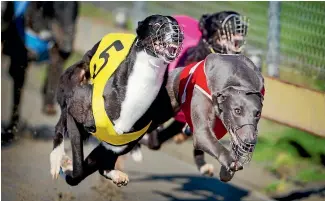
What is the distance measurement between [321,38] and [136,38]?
3069 millimetres

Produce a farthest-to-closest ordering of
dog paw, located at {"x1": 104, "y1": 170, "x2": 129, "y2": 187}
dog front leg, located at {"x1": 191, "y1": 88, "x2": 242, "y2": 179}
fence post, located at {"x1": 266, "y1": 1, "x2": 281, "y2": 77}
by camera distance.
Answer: fence post, located at {"x1": 266, "y1": 1, "x2": 281, "y2": 77}
dog paw, located at {"x1": 104, "y1": 170, "x2": 129, "y2": 187}
dog front leg, located at {"x1": 191, "y1": 88, "x2": 242, "y2": 179}

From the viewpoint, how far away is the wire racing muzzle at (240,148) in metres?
4.84

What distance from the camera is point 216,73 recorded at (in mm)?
5082

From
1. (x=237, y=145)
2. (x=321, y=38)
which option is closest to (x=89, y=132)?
(x=237, y=145)

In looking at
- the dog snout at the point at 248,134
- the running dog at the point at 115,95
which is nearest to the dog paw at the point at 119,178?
the running dog at the point at 115,95

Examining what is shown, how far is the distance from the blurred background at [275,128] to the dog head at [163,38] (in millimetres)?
1749

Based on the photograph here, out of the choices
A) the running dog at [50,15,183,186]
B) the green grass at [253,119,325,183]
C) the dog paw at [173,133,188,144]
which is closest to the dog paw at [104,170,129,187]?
the running dog at [50,15,183,186]

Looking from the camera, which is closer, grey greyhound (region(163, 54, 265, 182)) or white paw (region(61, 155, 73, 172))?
grey greyhound (region(163, 54, 265, 182))

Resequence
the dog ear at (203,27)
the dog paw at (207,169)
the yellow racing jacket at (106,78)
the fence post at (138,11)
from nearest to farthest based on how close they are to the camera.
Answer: the yellow racing jacket at (106,78) → the dog ear at (203,27) → the dog paw at (207,169) → the fence post at (138,11)

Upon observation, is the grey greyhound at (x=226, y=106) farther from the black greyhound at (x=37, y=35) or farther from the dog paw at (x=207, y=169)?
the black greyhound at (x=37, y=35)

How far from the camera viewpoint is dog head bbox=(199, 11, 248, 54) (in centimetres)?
612

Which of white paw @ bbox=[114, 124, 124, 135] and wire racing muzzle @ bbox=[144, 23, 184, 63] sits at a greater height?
wire racing muzzle @ bbox=[144, 23, 184, 63]

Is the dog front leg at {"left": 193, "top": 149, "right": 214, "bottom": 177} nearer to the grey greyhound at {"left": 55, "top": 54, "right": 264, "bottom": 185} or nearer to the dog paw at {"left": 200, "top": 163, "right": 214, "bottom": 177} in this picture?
the dog paw at {"left": 200, "top": 163, "right": 214, "bottom": 177}

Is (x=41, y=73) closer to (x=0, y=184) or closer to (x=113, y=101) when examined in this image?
(x=0, y=184)
